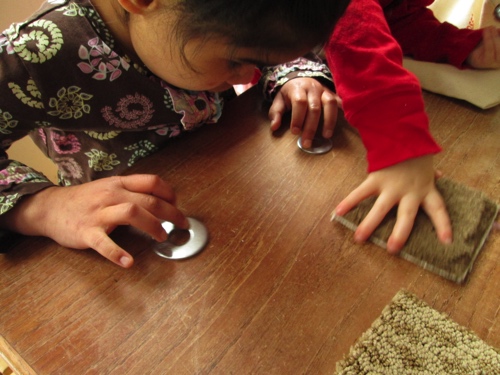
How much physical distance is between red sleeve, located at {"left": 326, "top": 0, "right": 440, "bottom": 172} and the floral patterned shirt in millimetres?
134

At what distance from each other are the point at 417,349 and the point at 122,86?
466mm

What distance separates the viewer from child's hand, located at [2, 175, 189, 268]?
381 millimetres

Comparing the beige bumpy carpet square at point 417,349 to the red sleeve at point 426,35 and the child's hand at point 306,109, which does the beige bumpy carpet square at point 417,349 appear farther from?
the red sleeve at point 426,35

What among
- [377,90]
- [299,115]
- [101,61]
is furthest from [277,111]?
[101,61]

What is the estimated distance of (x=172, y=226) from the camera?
415 millimetres

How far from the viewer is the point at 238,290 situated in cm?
35

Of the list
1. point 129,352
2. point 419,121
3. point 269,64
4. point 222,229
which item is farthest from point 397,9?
point 129,352

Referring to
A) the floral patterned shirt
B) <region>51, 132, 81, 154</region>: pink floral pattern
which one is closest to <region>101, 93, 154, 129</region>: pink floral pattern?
the floral patterned shirt

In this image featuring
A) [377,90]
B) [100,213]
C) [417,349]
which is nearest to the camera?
[417,349]

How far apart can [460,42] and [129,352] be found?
695mm

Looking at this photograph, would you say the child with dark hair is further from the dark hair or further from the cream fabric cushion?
the cream fabric cushion

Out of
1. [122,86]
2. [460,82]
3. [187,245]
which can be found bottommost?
[460,82]

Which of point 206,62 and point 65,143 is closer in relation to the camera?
point 206,62

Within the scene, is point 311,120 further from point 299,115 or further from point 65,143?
point 65,143
